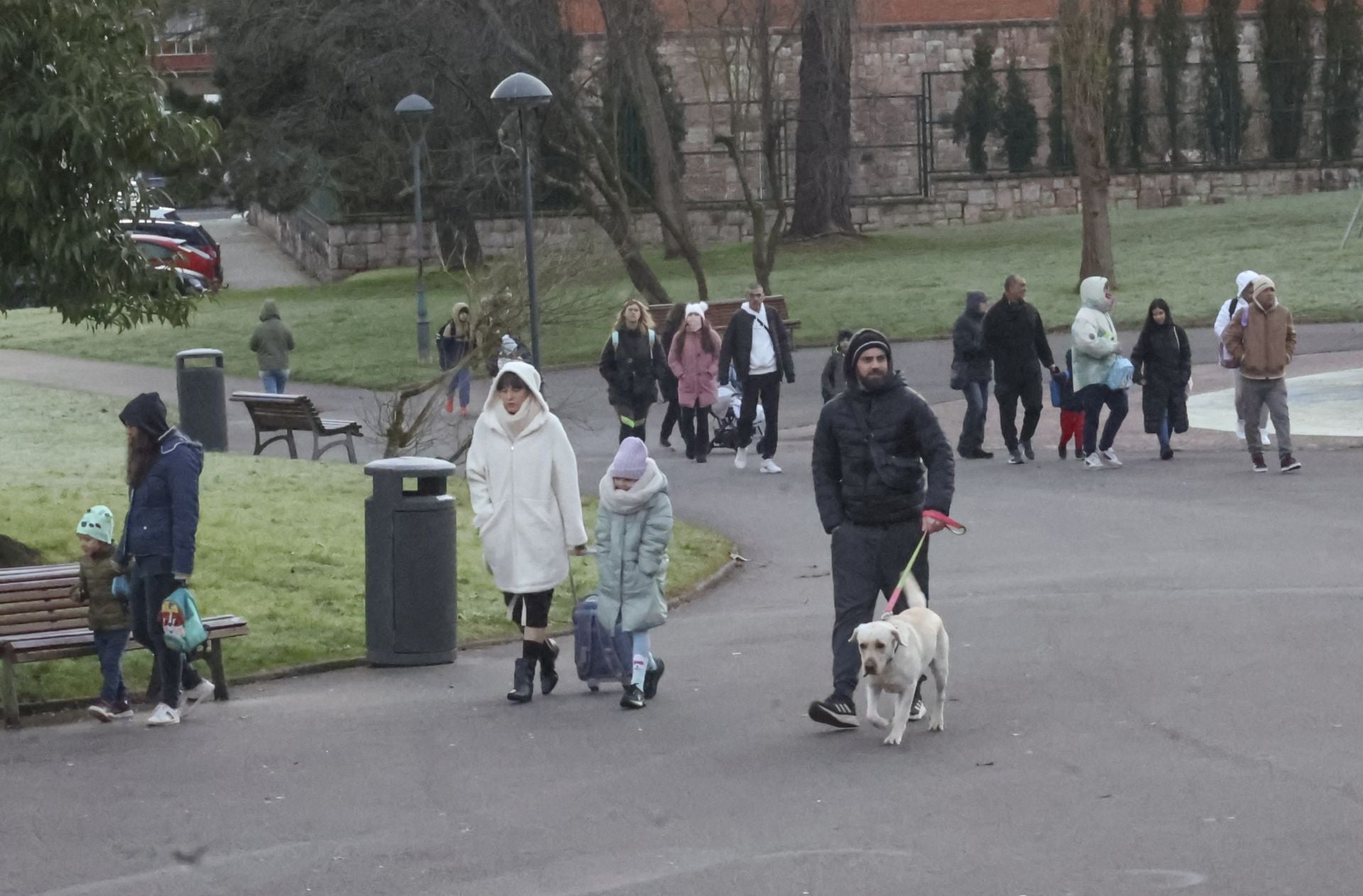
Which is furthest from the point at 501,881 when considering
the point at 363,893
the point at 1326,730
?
the point at 1326,730

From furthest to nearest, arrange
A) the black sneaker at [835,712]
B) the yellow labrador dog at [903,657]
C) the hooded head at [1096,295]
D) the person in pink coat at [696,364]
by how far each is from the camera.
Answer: the person in pink coat at [696,364] → the hooded head at [1096,295] → the black sneaker at [835,712] → the yellow labrador dog at [903,657]

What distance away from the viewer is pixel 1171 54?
55406 millimetres

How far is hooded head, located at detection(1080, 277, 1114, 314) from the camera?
58.5 ft

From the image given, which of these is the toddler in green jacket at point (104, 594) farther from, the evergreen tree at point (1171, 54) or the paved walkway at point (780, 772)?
the evergreen tree at point (1171, 54)

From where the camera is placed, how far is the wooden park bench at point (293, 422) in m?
20.1

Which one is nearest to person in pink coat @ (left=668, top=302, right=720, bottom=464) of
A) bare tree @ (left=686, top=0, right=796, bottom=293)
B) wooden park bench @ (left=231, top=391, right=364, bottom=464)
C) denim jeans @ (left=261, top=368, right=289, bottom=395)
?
wooden park bench @ (left=231, top=391, right=364, bottom=464)

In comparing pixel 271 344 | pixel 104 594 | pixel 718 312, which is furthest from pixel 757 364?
pixel 104 594

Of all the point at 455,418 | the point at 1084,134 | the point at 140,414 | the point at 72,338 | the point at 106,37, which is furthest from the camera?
the point at 72,338

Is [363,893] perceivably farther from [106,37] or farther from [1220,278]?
[1220,278]

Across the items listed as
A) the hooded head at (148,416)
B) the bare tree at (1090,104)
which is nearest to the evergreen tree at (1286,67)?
the bare tree at (1090,104)

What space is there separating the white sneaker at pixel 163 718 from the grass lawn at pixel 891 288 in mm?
14548

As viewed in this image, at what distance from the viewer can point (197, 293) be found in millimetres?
12289

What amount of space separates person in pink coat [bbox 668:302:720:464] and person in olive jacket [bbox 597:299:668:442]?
445mm

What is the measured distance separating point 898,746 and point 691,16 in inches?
1041
